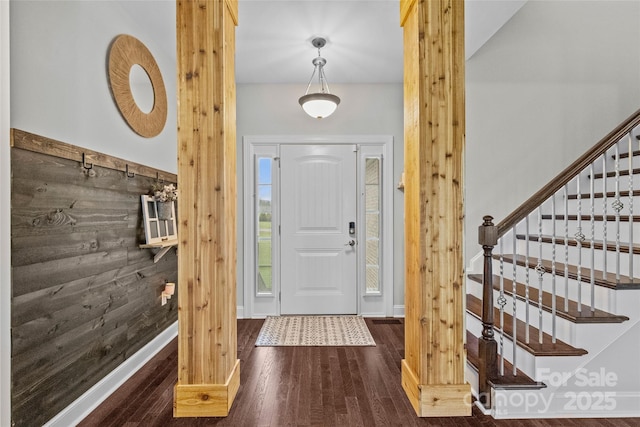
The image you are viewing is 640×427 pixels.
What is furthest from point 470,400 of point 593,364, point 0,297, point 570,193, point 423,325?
point 0,297

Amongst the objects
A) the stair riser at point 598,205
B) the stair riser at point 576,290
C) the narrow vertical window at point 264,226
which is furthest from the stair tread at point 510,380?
the narrow vertical window at point 264,226

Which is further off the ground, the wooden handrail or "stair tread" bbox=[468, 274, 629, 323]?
the wooden handrail

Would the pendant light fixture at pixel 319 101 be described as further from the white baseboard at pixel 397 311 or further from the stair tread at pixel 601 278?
the white baseboard at pixel 397 311

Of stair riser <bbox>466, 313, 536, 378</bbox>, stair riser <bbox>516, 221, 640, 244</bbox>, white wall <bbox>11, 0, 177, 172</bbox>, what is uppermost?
white wall <bbox>11, 0, 177, 172</bbox>

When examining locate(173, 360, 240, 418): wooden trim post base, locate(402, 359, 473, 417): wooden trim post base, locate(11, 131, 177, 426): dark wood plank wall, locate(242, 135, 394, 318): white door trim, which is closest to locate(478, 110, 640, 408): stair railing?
locate(402, 359, 473, 417): wooden trim post base

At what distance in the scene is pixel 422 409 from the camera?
198cm

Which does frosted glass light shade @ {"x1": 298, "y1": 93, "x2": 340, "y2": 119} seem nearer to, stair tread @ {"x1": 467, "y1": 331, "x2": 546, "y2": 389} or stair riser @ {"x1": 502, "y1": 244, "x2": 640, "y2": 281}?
stair riser @ {"x1": 502, "y1": 244, "x2": 640, "y2": 281}

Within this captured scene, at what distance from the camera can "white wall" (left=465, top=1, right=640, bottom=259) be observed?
116 inches

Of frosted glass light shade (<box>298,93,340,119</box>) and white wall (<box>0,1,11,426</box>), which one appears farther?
frosted glass light shade (<box>298,93,340,119</box>)

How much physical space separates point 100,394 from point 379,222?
2.94 meters

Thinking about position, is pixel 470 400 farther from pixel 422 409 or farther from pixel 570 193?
pixel 570 193

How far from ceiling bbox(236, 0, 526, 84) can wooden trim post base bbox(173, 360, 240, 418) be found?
8.36 feet

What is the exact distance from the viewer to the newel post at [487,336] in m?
2.05

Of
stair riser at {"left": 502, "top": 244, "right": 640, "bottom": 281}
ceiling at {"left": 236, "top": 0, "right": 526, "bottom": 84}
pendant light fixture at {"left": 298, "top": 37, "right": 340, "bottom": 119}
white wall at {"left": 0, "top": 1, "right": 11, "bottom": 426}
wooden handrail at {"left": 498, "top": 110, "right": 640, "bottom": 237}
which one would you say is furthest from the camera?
pendant light fixture at {"left": 298, "top": 37, "right": 340, "bottom": 119}
